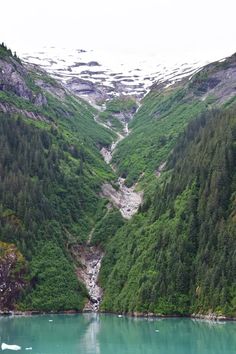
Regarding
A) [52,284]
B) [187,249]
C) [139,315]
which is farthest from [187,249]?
[52,284]

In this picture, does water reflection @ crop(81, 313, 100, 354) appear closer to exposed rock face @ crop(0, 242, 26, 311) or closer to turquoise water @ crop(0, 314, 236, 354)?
turquoise water @ crop(0, 314, 236, 354)

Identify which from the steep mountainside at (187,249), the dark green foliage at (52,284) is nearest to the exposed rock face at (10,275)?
the dark green foliage at (52,284)

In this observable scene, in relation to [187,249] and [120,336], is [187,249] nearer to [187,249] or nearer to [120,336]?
[187,249]

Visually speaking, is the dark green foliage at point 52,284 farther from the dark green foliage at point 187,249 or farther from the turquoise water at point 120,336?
the turquoise water at point 120,336

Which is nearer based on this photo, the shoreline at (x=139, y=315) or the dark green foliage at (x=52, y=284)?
the shoreline at (x=139, y=315)

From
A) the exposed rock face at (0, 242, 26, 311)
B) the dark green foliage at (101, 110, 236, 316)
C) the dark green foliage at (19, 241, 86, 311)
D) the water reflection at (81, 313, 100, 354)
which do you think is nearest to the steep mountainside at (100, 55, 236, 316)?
the dark green foliage at (101, 110, 236, 316)

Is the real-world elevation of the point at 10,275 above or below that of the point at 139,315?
above

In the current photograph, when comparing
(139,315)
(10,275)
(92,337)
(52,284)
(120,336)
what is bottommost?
(139,315)
